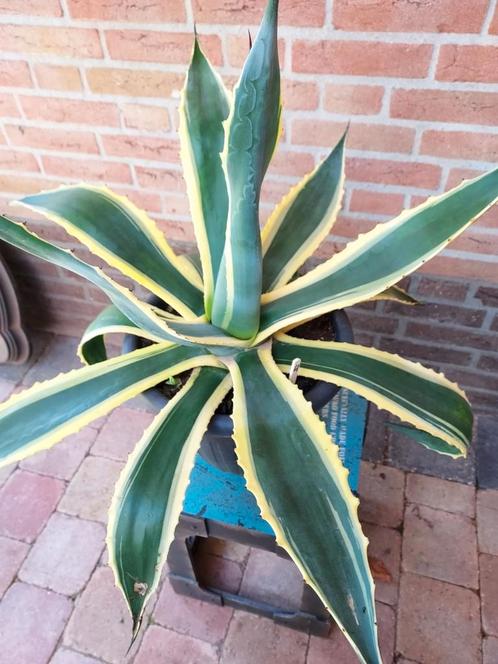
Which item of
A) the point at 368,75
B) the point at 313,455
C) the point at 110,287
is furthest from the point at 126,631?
the point at 368,75

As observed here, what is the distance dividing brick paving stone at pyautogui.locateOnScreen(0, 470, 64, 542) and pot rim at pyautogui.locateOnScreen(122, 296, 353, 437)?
0.76m

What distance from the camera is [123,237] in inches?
34.9

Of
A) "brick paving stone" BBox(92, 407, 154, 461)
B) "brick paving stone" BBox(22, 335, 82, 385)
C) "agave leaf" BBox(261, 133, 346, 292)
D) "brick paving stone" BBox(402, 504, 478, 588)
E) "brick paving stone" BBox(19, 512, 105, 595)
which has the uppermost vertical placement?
"agave leaf" BBox(261, 133, 346, 292)

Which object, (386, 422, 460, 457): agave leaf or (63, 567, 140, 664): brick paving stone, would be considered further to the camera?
(63, 567, 140, 664): brick paving stone

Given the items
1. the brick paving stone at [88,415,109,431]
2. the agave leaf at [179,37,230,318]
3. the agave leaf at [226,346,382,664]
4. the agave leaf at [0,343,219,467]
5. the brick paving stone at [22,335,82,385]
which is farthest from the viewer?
the brick paving stone at [22,335,82,385]

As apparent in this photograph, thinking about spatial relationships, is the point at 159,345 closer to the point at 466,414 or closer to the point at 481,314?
the point at 466,414

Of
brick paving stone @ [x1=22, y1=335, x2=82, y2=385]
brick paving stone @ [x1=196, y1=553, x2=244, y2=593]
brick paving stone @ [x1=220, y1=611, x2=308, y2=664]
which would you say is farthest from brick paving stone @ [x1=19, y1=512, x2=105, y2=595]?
brick paving stone @ [x1=22, y1=335, x2=82, y2=385]

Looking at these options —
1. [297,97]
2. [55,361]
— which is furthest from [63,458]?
[297,97]

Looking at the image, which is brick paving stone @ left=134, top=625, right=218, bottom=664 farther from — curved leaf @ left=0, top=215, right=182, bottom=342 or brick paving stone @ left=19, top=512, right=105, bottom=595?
curved leaf @ left=0, top=215, right=182, bottom=342

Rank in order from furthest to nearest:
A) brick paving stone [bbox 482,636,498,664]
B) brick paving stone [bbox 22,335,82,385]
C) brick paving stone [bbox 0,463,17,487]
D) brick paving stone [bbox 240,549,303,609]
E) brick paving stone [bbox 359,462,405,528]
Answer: brick paving stone [bbox 22,335,82,385] → brick paving stone [bbox 0,463,17,487] → brick paving stone [bbox 359,462,405,528] → brick paving stone [bbox 240,549,303,609] → brick paving stone [bbox 482,636,498,664]

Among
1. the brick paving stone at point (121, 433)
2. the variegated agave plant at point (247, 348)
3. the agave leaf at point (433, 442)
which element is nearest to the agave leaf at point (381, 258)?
the variegated agave plant at point (247, 348)

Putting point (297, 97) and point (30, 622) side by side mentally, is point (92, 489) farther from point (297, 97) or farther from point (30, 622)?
point (297, 97)

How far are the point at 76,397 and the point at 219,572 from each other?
0.76 m

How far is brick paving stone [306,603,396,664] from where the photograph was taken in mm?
1163
